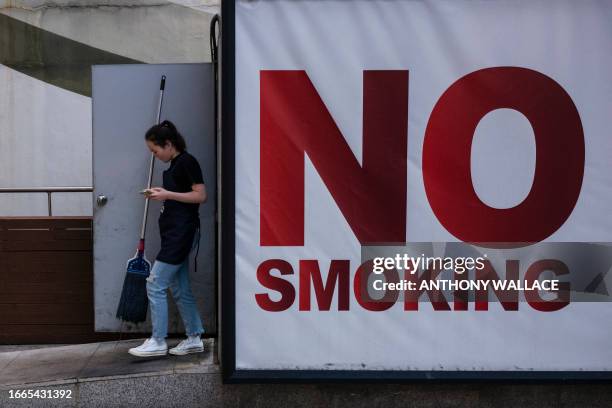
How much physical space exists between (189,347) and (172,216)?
103cm

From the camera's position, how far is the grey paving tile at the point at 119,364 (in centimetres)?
389

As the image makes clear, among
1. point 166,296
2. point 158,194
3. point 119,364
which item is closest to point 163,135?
point 158,194

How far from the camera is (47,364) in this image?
169 inches

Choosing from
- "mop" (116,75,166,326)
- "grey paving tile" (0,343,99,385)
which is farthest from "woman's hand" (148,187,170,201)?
"grey paving tile" (0,343,99,385)

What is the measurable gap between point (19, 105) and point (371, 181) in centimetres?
461

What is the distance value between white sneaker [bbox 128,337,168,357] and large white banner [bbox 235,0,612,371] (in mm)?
875

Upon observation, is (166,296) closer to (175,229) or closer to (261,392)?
(175,229)

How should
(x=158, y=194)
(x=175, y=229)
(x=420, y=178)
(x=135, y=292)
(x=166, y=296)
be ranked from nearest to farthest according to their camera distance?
(x=420, y=178) → (x=158, y=194) → (x=175, y=229) → (x=166, y=296) → (x=135, y=292)

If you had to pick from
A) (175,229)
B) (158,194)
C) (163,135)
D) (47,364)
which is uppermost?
(163,135)

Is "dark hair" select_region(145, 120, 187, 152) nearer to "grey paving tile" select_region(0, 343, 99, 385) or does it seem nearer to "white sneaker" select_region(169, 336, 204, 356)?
"white sneaker" select_region(169, 336, 204, 356)

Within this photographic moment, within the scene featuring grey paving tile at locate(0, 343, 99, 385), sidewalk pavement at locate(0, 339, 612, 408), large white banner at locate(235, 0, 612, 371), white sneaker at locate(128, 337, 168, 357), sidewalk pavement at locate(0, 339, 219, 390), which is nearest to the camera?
large white banner at locate(235, 0, 612, 371)

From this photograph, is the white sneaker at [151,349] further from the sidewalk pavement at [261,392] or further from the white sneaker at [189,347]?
the sidewalk pavement at [261,392]

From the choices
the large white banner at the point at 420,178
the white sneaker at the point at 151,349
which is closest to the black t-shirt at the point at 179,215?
the large white banner at the point at 420,178

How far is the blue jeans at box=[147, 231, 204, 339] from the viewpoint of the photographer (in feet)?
13.2
